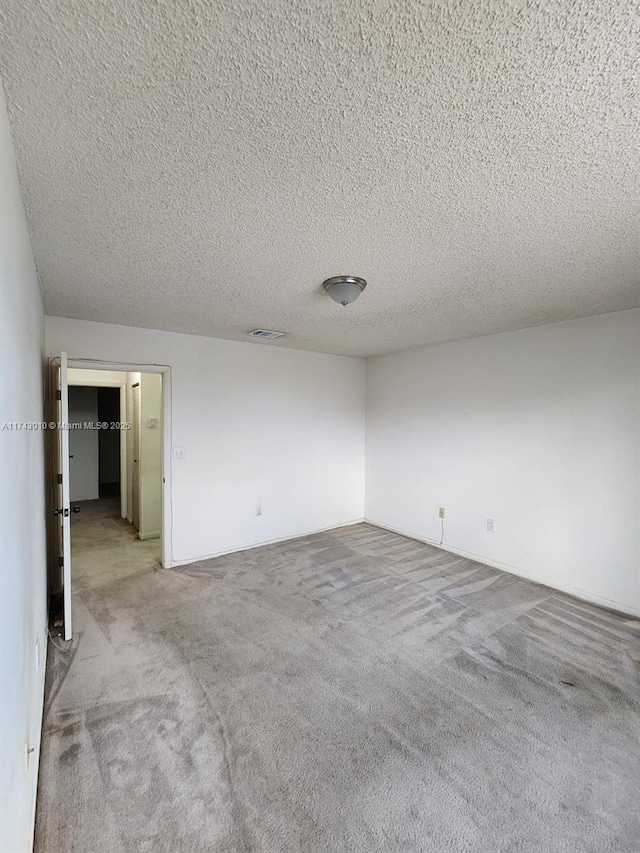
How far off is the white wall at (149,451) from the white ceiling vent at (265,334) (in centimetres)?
160

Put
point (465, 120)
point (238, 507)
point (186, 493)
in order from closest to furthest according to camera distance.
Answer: point (465, 120), point (186, 493), point (238, 507)

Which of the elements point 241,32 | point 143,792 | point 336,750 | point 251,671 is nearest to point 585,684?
point 336,750

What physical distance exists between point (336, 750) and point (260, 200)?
2.43 m

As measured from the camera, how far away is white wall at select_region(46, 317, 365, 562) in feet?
12.5

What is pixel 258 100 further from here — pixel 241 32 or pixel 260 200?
pixel 260 200

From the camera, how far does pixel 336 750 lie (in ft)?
5.75

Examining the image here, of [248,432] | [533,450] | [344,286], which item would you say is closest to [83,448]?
[248,432]

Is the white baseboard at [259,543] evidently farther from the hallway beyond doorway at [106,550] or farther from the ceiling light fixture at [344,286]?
the ceiling light fixture at [344,286]

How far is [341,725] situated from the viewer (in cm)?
190

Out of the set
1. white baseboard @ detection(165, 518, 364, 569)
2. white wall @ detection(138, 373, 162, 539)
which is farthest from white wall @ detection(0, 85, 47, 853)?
white wall @ detection(138, 373, 162, 539)

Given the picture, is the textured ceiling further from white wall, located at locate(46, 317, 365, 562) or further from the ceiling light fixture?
white wall, located at locate(46, 317, 365, 562)

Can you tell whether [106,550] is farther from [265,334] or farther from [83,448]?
[83,448]

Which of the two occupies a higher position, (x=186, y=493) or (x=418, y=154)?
(x=418, y=154)

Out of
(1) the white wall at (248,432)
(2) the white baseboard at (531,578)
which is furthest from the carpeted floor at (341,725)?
(1) the white wall at (248,432)
